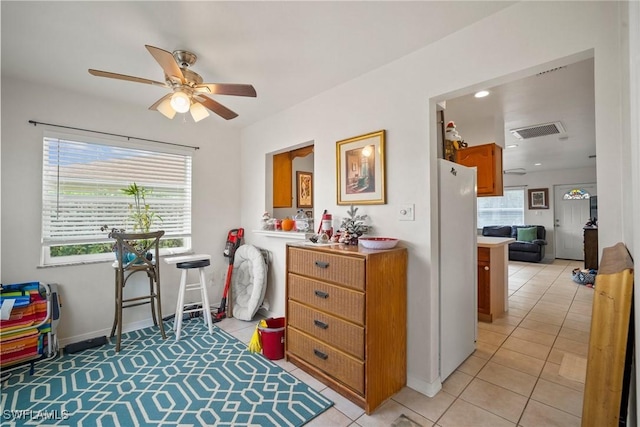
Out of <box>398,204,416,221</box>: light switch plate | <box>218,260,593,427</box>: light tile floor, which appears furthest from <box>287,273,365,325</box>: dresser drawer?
<box>398,204,416,221</box>: light switch plate

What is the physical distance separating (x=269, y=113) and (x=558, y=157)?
6.58 metres

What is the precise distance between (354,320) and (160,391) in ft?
4.91

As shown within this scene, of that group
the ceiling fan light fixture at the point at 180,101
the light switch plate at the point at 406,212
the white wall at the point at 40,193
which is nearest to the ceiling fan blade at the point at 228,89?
the ceiling fan light fixture at the point at 180,101

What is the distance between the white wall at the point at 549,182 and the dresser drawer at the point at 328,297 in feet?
28.8

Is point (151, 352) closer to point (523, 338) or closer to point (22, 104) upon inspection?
point (22, 104)

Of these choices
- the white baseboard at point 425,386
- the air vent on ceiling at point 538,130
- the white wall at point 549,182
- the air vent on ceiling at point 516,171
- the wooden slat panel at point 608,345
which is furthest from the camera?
the air vent on ceiling at point 516,171

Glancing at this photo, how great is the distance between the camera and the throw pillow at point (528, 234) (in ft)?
25.4

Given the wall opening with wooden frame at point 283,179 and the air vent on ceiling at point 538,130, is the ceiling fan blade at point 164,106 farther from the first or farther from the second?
the air vent on ceiling at point 538,130

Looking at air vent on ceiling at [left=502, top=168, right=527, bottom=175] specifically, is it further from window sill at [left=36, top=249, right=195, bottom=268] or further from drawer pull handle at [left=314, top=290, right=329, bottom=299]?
window sill at [left=36, top=249, right=195, bottom=268]

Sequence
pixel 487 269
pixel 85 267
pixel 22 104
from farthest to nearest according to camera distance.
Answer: pixel 487 269 → pixel 85 267 → pixel 22 104

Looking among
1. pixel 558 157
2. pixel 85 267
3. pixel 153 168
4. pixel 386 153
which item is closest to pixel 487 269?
pixel 386 153

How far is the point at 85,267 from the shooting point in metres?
2.87

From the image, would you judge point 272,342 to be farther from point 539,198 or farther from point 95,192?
point 539,198

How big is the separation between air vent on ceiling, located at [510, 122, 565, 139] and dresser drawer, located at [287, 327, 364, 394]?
4.11 meters
